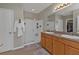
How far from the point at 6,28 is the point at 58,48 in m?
1.04

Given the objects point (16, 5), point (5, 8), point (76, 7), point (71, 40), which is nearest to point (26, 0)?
point (16, 5)

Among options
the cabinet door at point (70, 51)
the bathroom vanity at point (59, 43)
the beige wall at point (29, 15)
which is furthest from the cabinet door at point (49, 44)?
the beige wall at point (29, 15)

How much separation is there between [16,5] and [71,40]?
3.80ft

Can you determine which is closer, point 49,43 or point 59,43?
point 59,43

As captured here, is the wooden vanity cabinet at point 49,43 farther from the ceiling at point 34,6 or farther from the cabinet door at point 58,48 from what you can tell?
the ceiling at point 34,6

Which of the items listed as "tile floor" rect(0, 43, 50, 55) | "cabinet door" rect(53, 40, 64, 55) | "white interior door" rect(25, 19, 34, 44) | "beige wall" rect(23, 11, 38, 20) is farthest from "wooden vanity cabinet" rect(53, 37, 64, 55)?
"beige wall" rect(23, 11, 38, 20)

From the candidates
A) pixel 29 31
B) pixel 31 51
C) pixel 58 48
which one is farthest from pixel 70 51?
pixel 29 31

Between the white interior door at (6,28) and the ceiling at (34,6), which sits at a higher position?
the ceiling at (34,6)

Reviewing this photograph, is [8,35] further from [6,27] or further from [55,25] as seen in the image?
[55,25]

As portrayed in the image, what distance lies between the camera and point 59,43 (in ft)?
8.00

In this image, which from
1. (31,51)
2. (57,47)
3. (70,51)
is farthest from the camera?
(57,47)

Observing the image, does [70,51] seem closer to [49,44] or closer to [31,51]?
[49,44]

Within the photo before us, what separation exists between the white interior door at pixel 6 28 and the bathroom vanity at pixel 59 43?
62 centimetres

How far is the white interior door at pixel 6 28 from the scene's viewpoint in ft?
7.53
